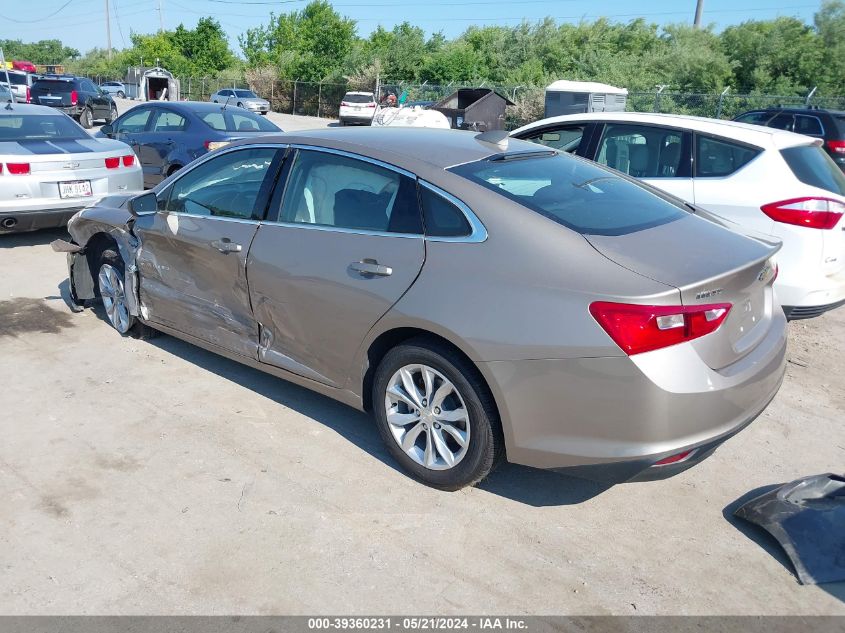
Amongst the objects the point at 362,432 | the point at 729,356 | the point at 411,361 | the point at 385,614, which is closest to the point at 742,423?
the point at 729,356

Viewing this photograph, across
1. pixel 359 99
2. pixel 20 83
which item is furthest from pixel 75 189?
pixel 359 99

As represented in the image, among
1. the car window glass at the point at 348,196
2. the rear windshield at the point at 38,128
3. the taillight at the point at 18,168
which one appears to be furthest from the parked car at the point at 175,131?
the car window glass at the point at 348,196

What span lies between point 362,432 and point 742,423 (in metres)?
2.05

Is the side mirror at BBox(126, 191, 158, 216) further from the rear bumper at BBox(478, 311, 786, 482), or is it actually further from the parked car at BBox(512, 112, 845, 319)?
the parked car at BBox(512, 112, 845, 319)

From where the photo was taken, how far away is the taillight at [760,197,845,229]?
5316mm

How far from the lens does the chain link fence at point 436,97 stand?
2358 cm

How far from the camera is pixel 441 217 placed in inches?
144

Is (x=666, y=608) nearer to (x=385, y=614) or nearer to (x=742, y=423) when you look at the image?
(x=742, y=423)

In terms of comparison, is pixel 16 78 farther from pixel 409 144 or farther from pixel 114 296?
pixel 409 144

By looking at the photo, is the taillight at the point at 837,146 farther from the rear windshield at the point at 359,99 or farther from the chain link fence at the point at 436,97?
the rear windshield at the point at 359,99

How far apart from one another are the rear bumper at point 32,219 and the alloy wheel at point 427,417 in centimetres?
599

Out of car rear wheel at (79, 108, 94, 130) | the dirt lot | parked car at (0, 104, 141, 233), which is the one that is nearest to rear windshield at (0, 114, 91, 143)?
parked car at (0, 104, 141, 233)

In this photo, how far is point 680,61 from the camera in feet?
108

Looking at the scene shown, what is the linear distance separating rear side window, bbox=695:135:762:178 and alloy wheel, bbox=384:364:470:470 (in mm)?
3470
